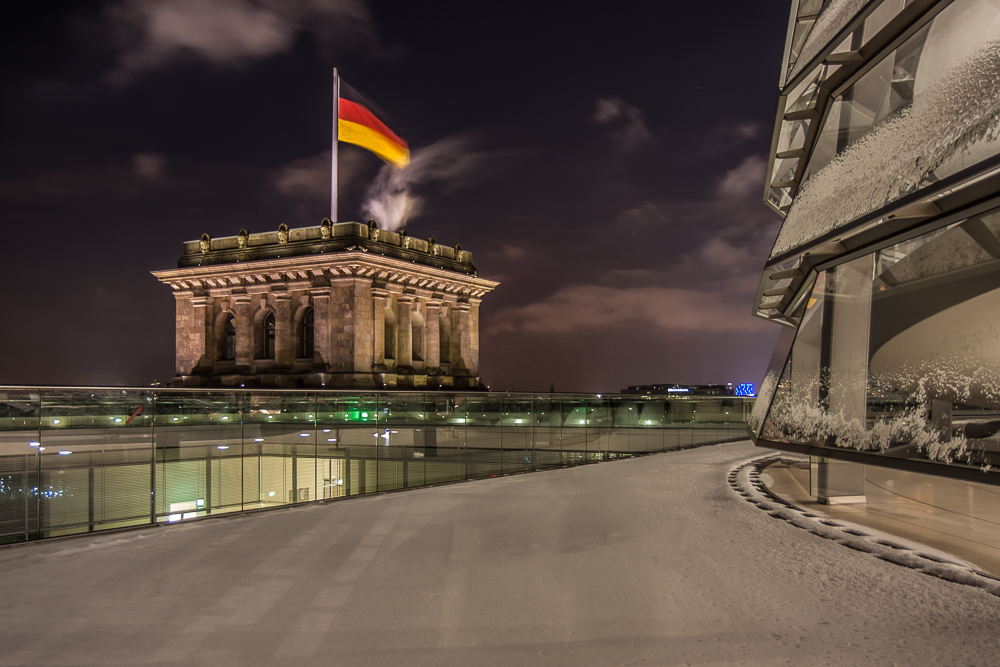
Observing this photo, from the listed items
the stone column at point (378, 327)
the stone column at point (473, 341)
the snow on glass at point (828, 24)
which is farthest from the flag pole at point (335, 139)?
the snow on glass at point (828, 24)

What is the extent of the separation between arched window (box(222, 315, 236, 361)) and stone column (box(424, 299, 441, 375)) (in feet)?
39.4

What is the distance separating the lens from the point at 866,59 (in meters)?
7.36

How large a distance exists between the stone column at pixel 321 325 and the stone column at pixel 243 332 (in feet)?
18.3

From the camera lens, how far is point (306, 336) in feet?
130

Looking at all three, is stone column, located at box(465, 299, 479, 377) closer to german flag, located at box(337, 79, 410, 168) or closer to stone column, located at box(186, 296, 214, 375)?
german flag, located at box(337, 79, 410, 168)

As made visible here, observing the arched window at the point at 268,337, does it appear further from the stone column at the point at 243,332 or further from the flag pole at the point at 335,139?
the flag pole at the point at 335,139

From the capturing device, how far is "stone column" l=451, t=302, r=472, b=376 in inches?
1757

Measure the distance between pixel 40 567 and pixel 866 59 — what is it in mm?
9780

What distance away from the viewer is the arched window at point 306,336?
129 feet

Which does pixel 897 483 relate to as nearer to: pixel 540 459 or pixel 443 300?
pixel 540 459

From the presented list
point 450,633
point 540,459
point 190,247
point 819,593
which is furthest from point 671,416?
point 190,247

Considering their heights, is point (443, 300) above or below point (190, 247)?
below

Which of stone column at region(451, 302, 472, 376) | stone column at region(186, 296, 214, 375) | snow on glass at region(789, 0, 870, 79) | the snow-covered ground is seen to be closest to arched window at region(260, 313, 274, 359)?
stone column at region(186, 296, 214, 375)

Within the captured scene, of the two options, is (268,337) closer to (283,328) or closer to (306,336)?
(283,328)
